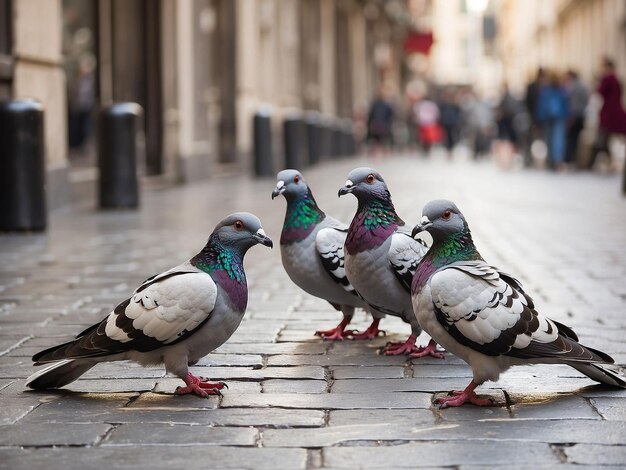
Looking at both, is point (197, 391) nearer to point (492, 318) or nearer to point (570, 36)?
point (492, 318)

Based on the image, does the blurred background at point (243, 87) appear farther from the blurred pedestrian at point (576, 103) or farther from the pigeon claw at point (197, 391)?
the pigeon claw at point (197, 391)

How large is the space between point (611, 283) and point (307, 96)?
79.5 ft

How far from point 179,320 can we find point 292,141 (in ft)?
59.3

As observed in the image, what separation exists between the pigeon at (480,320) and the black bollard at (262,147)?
52.2 ft

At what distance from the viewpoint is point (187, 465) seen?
329 centimetres

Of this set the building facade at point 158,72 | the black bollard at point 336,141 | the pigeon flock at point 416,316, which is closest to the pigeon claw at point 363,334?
the pigeon flock at point 416,316

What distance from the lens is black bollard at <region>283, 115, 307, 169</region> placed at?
70.8 feet

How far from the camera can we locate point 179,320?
3959mm

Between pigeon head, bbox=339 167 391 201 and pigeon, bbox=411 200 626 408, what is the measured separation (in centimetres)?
67

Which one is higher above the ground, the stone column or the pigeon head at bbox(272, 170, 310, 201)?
the stone column

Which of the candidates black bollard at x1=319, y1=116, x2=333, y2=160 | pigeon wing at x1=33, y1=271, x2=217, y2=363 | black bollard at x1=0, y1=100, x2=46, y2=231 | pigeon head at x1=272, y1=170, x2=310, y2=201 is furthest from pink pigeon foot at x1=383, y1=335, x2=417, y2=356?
black bollard at x1=319, y1=116, x2=333, y2=160

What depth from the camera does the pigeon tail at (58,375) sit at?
413 centimetres

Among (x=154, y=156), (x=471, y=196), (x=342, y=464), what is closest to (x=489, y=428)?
(x=342, y=464)

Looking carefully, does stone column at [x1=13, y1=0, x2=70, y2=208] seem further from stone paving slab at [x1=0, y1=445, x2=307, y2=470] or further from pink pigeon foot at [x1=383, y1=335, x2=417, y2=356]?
stone paving slab at [x1=0, y1=445, x2=307, y2=470]
